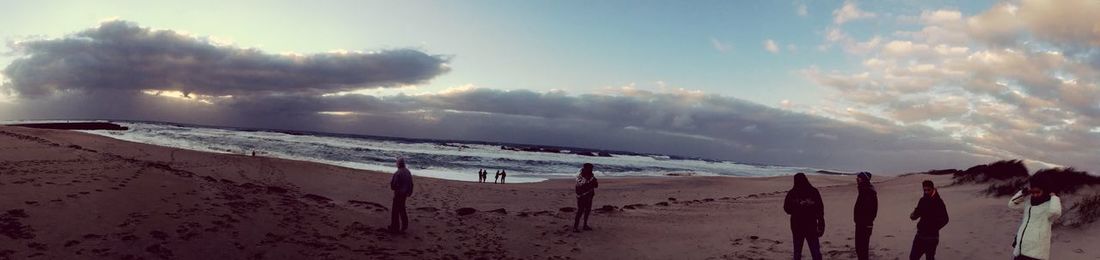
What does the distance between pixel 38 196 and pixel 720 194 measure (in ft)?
84.3

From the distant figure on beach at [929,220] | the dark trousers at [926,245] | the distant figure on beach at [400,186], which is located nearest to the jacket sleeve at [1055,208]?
the distant figure on beach at [929,220]

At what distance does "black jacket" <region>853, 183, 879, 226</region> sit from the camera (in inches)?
334

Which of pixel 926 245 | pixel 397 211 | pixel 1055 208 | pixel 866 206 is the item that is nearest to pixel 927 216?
pixel 926 245

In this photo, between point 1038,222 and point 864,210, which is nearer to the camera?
point 1038,222

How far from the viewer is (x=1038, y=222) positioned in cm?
623

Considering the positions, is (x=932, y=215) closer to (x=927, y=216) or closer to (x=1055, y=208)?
(x=927, y=216)

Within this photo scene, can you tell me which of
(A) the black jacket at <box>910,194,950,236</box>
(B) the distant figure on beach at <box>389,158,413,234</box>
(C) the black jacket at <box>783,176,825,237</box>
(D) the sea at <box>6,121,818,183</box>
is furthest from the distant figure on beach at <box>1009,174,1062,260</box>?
(D) the sea at <box>6,121,818,183</box>

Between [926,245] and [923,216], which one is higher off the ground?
[923,216]

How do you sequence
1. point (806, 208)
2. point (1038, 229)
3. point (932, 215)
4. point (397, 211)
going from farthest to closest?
point (397, 211) < point (806, 208) < point (932, 215) < point (1038, 229)

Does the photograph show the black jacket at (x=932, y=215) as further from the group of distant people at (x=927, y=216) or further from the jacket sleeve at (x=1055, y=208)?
the jacket sleeve at (x=1055, y=208)

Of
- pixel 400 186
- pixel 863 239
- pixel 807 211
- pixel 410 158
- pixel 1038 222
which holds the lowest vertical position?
pixel 410 158

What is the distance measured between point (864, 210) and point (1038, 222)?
238 cm

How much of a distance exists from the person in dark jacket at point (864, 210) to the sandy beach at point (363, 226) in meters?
1.47

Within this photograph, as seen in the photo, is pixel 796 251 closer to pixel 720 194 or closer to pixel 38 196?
pixel 38 196
